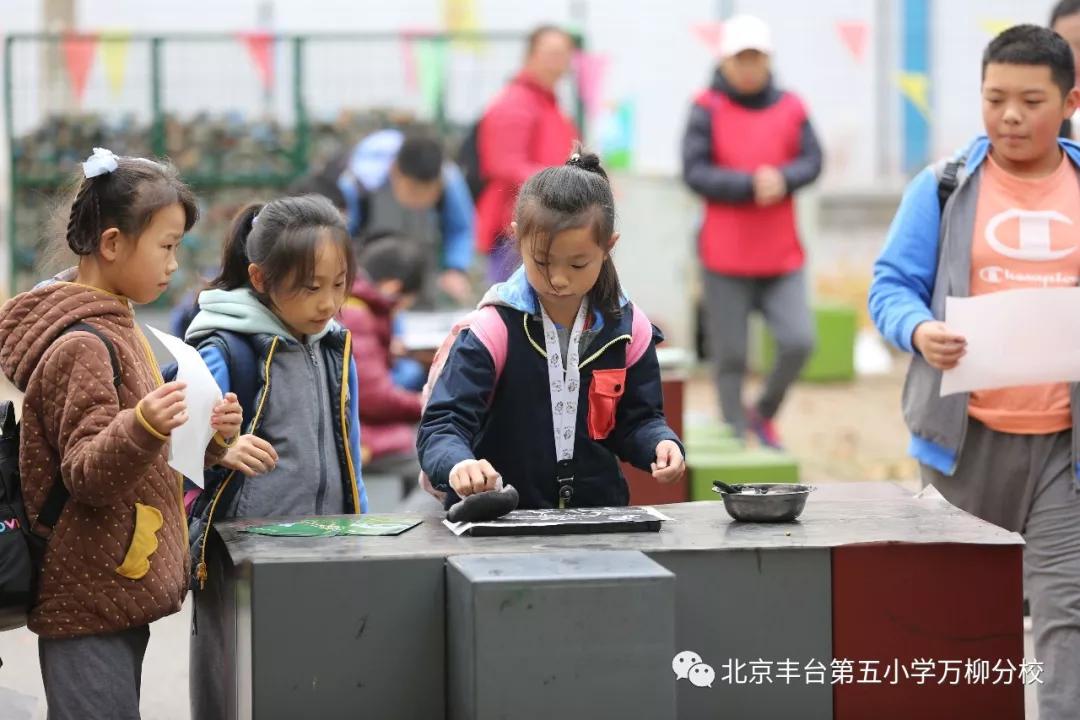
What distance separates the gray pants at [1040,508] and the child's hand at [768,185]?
3846 millimetres

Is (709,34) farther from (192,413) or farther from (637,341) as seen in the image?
(192,413)

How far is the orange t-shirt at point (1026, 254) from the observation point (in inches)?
161

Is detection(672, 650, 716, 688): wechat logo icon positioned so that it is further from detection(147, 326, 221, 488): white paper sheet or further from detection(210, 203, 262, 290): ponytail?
detection(210, 203, 262, 290): ponytail

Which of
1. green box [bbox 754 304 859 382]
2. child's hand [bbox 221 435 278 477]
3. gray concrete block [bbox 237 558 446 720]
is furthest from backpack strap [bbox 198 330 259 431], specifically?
green box [bbox 754 304 859 382]

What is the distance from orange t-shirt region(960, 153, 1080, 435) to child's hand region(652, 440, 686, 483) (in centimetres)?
95

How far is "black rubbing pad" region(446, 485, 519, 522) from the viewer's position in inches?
129

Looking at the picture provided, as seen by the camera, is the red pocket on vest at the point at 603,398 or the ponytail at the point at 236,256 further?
the ponytail at the point at 236,256

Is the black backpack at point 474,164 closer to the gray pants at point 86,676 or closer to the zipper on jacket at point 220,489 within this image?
the zipper on jacket at point 220,489

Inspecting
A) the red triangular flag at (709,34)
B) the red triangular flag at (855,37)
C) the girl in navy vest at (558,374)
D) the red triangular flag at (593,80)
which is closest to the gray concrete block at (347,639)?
the girl in navy vest at (558,374)

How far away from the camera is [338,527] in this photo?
3.33 meters

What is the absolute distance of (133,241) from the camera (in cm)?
326

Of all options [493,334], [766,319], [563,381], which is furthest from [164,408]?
[766,319]

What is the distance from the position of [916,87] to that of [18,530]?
498 inches

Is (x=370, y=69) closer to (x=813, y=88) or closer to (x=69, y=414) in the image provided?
(x=813, y=88)
